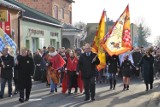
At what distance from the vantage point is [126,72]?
51.8 ft

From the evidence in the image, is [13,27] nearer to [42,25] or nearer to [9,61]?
[42,25]

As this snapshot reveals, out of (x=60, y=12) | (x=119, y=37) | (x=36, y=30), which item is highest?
(x=60, y=12)

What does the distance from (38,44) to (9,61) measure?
17.7 m

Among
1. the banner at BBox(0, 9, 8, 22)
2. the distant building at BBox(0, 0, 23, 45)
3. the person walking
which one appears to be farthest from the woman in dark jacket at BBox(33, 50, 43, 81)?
the person walking

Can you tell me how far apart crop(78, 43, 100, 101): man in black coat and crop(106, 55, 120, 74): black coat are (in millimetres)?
3108

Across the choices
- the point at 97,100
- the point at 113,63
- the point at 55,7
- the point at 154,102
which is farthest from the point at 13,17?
the point at 55,7

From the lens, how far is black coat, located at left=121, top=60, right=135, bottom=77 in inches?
622

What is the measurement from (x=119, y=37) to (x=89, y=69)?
9.66 ft

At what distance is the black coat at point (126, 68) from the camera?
51.9 ft

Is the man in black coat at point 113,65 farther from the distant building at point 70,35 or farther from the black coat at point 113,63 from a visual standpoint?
the distant building at point 70,35

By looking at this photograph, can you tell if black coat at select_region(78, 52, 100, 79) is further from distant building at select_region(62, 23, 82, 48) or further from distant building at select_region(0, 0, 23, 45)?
distant building at select_region(62, 23, 82, 48)

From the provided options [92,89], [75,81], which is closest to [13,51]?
[75,81]

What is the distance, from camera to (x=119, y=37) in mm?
15227

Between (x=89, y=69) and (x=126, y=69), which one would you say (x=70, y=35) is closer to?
(x=126, y=69)
